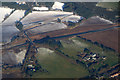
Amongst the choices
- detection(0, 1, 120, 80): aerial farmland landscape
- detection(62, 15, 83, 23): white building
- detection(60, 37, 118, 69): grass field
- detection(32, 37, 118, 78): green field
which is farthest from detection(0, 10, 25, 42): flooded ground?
detection(60, 37, 118, 69): grass field

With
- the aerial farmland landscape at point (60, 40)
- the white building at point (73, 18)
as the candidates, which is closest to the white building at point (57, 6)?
the aerial farmland landscape at point (60, 40)

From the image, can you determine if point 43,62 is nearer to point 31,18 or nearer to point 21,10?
point 31,18

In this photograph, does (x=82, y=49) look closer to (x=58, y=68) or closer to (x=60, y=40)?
(x=60, y=40)

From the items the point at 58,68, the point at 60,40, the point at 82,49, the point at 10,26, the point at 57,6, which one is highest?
the point at 57,6

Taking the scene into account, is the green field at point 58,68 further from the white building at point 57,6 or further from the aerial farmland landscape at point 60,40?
the white building at point 57,6

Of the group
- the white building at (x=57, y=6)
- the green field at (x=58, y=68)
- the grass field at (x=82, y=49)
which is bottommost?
the green field at (x=58, y=68)

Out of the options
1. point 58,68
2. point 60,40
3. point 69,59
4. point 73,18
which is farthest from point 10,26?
point 69,59

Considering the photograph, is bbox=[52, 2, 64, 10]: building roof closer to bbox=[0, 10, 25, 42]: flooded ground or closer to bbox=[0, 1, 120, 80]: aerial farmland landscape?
bbox=[0, 1, 120, 80]: aerial farmland landscape

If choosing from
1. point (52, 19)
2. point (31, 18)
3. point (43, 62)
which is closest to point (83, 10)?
point (52, 19)
